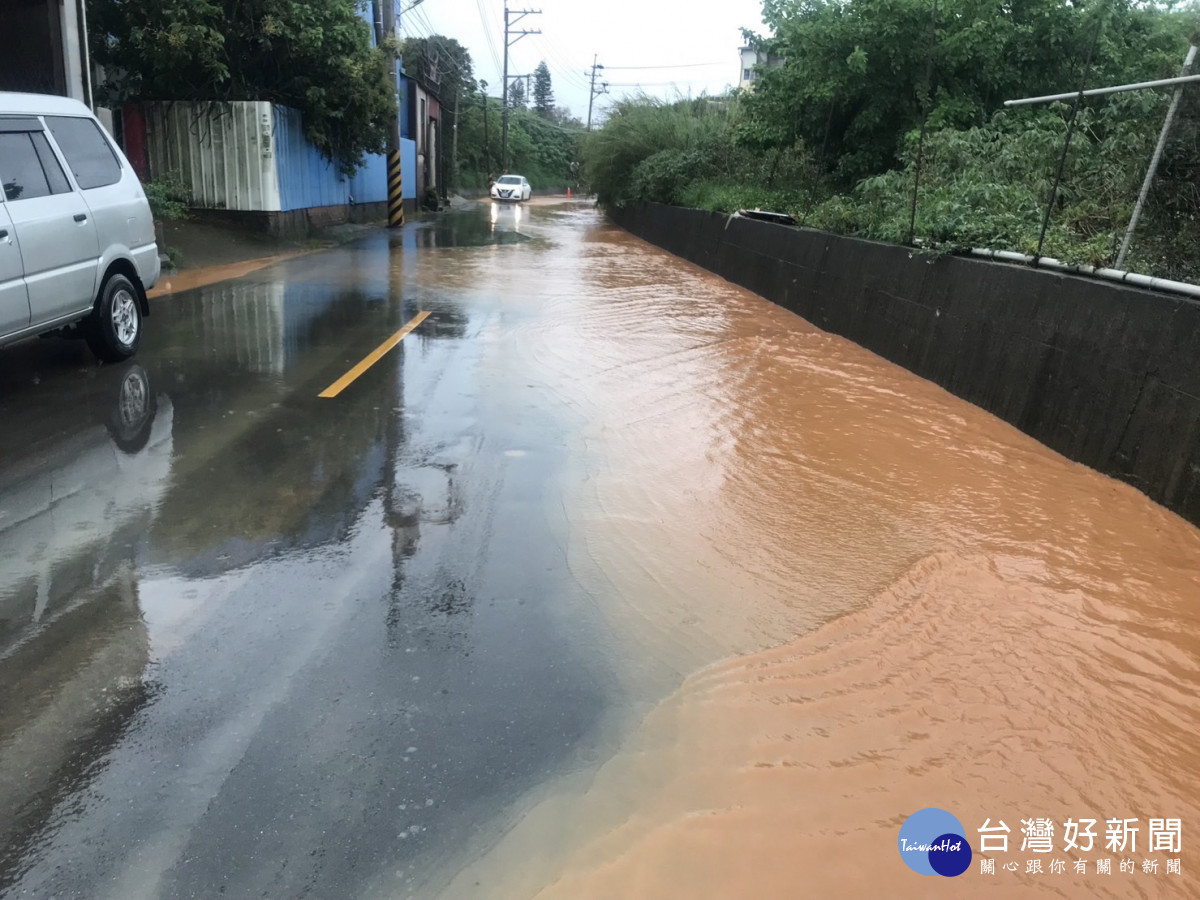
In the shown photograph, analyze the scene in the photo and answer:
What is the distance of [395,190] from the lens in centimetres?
2605

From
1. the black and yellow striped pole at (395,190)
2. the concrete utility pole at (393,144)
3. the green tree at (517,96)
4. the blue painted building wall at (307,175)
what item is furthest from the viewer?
the green tree at (517,96)

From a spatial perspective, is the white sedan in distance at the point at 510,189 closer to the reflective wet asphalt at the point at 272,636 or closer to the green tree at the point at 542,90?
the reflective wet asphalt at the point at 272,636

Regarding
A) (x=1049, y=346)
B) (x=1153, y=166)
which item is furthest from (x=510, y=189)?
(x=1153, y=166)

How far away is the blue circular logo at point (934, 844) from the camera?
263 centimetres

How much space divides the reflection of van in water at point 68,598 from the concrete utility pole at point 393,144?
63.8 feet

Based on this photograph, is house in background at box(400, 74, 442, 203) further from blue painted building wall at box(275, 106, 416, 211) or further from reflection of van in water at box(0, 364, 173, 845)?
reflection of van in water at box(0, 364, 173, 845)

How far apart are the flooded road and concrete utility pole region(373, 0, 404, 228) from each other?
18.9 metres

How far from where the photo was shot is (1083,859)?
2684 mm

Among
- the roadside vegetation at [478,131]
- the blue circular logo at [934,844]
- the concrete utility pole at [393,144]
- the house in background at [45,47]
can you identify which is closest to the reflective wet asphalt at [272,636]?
the blue circular logo at [934,844]

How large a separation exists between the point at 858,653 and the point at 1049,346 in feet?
12.9

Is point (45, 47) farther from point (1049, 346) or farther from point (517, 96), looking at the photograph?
point (517, 96)

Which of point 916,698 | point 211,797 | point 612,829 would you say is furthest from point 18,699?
point 916,698

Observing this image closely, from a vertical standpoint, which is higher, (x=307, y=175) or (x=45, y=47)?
(x=45, y=47)

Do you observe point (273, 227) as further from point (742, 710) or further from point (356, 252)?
point (742, 710)
